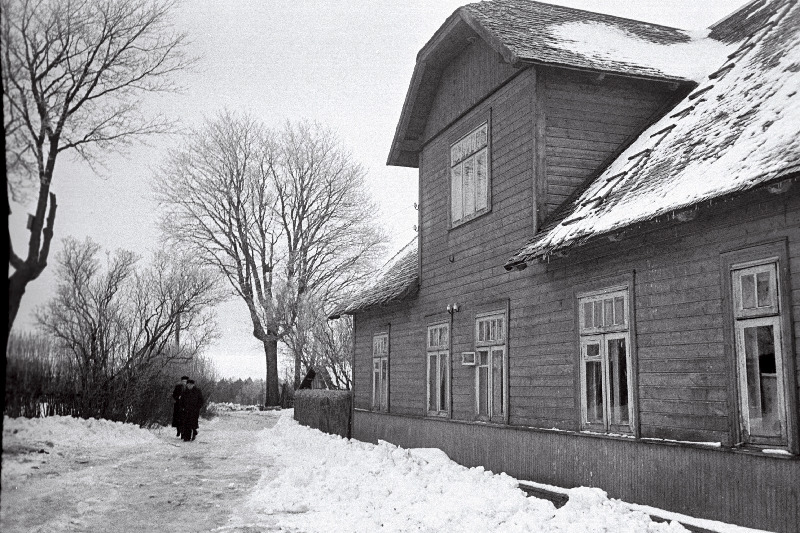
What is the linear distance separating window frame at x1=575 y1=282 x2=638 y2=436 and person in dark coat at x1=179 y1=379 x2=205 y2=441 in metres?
12.5

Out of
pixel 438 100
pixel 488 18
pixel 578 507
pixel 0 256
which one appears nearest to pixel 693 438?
pixel 578 507

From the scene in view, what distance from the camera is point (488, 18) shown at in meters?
13.2

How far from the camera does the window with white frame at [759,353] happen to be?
23.6 ft

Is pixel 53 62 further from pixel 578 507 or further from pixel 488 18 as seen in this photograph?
pixel 488 18

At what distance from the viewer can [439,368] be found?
14930mm

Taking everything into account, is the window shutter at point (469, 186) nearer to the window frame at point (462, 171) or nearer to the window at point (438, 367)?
the window frame at point (462, 171)

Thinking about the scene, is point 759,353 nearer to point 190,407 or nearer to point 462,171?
point 462,171

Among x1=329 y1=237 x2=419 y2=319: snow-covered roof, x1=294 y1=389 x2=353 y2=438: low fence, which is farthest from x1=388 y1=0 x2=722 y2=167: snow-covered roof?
x1=294 y1=389 x2=353 y2=438: low fence

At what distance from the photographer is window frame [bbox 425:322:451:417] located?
570 inches

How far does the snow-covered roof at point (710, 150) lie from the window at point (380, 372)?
24.8 feet

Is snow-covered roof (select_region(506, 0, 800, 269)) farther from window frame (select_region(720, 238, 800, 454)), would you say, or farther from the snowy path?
the snowy path

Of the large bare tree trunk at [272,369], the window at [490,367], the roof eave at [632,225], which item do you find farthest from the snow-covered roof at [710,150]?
the large bare tree trunk at [272,369]

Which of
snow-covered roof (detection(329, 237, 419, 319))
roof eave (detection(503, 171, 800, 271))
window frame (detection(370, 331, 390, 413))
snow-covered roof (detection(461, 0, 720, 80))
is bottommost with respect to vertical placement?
window frame (detection(370, 331, 390, 413))

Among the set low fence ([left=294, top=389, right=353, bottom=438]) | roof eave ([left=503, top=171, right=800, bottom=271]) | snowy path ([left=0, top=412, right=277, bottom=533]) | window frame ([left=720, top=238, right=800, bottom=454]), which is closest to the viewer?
snowy path ([left=0, top=412, right=277, bottom=533])
